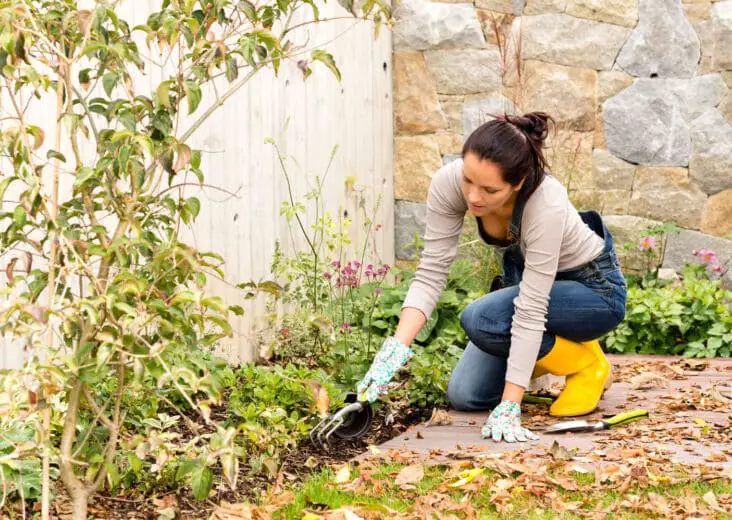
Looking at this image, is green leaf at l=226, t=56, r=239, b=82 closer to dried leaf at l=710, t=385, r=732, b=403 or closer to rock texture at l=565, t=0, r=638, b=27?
dried leaf at l=710, t=385, r=732, b=403

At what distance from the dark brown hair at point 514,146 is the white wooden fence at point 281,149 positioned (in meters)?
0.91

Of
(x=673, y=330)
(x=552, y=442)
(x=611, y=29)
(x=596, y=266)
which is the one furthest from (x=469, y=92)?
(x=552, y=442)

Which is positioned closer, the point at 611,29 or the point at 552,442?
the point at 552,442

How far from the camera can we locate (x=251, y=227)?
462 cm

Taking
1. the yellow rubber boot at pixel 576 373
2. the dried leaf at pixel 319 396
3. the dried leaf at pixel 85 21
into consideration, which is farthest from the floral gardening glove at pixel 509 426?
the dried leaf at pixel 85 21

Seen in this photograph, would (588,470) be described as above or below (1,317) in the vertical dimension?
below

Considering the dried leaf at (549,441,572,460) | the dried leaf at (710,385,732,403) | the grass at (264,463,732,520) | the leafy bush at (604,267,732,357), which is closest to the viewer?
the grass at (264,463,732,520)

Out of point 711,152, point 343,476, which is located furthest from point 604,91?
point 343,476

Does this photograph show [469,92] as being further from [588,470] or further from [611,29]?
[588,470]

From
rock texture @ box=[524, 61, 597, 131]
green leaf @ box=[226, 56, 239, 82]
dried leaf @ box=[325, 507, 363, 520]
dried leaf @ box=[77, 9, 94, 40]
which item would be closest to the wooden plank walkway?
dried leaf @ box=[325, 507, 363, 520]

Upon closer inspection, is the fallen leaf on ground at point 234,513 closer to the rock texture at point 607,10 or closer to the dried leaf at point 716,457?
the dried leaf at point 716,457

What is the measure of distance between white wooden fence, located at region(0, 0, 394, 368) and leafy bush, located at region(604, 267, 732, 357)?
5.34 feet

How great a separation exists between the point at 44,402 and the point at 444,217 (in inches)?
67.5

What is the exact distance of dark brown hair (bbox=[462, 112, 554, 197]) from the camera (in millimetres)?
3062
